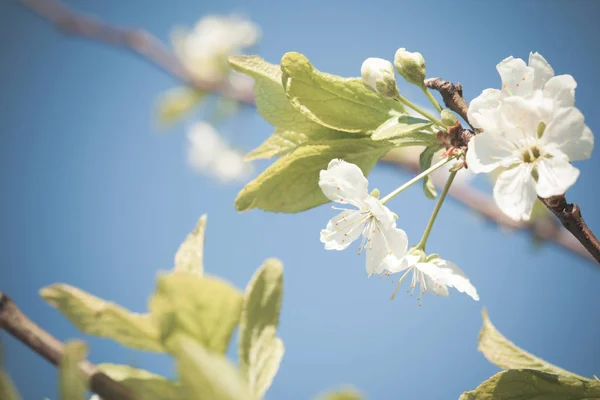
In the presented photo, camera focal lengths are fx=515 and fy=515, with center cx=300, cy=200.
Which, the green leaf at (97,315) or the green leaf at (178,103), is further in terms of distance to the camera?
the green leaf at (178,103)

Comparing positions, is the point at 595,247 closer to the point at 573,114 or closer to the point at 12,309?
the point at 573,114

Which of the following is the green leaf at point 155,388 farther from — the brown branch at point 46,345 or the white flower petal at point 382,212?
the white flower petal at point 382,212

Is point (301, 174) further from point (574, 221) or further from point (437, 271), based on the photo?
point (574, 221)

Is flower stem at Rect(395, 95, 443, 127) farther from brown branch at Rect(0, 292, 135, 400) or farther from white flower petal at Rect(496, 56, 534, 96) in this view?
brown branch at Rect(0, 292, 135, 400)

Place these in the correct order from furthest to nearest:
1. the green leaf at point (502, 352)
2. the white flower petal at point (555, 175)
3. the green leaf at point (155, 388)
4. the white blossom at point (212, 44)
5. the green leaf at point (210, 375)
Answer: the white blossom at point (212, 44) → the green leaf at point (502, 352) → the white flower petal at point (555, 175) → the green leaf at point (155, 388) → the green leaf at point (210, 375)

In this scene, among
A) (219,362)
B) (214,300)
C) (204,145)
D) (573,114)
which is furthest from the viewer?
(204,145)

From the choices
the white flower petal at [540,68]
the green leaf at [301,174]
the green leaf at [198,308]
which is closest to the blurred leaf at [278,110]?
the green leaf at [301,174]

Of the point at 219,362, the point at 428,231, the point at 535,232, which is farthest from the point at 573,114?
the point at 535,232
